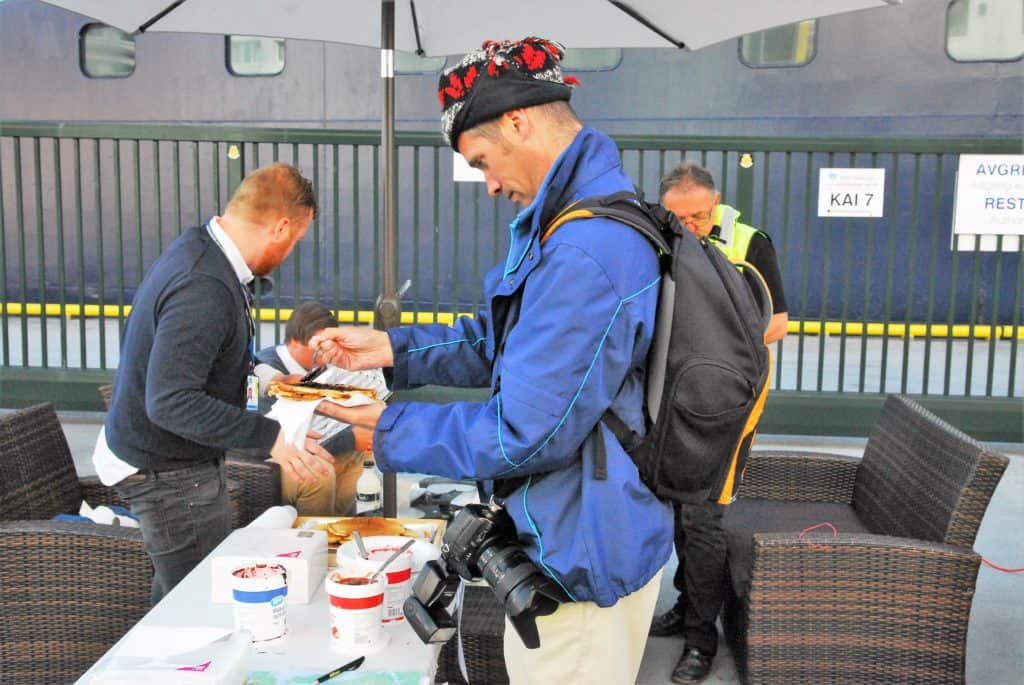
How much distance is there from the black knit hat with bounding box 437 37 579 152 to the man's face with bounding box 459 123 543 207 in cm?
4

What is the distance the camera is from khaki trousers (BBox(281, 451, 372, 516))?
4938mm

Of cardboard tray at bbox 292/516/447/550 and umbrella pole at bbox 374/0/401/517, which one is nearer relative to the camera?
cardboard tray at bbox 292/516/447/550

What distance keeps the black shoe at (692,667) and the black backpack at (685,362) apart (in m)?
2.04

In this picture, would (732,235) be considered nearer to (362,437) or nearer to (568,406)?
(362,437)

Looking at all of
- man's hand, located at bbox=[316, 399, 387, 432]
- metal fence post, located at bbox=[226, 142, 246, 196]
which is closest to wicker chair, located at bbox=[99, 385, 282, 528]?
man's hand, located at bbox=[316, 399, 387, 432]

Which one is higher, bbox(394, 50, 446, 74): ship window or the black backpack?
bbox(394, 50, 446, 74): ship window

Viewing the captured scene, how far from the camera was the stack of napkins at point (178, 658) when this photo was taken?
1877 mm

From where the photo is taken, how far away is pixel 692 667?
154 inches

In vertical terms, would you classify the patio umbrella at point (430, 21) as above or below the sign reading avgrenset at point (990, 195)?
above

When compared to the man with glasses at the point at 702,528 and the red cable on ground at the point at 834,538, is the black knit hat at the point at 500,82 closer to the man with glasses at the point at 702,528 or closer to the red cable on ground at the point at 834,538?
the man with glasses at the point at 702,528

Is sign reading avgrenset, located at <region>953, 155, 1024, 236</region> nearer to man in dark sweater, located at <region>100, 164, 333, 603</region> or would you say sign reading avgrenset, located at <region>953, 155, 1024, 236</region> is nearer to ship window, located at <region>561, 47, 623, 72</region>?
ship window, located at <region>561, 47, 623, 72</region>

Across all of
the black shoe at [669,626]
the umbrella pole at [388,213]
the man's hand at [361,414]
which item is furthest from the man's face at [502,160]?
the black shoe at [669,626]

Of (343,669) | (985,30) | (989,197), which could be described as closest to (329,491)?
(343,669)

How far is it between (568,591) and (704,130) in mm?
9204
